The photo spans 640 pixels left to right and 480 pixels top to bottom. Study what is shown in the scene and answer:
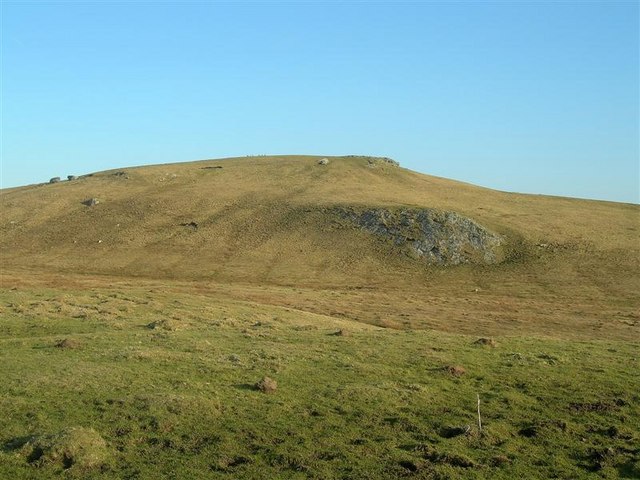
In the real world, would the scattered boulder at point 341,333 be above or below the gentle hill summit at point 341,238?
below

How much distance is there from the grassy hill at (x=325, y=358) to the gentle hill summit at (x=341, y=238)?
444 mm

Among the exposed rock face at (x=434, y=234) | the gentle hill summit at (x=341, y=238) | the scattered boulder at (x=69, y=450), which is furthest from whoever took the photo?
the exposed rock face at (x=434, y=234)

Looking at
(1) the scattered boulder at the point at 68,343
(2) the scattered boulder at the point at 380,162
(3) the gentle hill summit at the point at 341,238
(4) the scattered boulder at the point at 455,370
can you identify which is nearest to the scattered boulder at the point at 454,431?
(4) the scattered boulder at the point at 455,370

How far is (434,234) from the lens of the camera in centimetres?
7819

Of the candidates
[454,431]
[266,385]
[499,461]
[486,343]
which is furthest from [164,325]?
[499,461]

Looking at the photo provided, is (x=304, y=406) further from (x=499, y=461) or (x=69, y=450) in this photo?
(x=69, y=450)

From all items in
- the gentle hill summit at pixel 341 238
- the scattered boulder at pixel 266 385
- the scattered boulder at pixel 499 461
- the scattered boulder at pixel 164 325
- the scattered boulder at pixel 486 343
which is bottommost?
the scattered boulder at pixel 499 461

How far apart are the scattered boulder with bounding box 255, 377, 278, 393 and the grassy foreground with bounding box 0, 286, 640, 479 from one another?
26cm

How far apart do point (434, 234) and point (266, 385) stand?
58974 millimetres

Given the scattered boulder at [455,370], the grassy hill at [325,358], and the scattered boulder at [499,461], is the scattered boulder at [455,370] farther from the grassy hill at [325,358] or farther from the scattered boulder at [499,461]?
the scattered boulder at [499,461]

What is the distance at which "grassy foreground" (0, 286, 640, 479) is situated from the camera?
1617 cm

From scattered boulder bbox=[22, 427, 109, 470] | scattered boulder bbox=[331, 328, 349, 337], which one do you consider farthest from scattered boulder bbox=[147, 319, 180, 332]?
scattered boulder bbox=[22, 427, 109, 470]

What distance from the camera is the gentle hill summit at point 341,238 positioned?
212 feet

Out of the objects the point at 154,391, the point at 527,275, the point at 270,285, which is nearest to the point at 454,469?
the point at 154,391
